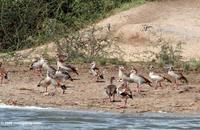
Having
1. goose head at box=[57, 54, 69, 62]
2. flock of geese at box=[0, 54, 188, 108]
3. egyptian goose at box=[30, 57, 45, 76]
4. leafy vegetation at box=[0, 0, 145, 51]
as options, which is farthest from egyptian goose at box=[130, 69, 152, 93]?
leafy vegetation at box=[0, 0, 145, 51]

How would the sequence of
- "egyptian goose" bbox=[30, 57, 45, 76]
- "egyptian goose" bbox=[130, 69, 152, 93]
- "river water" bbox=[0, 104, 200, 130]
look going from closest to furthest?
"river water" bbox=[0, 104, 200, 130] < "egyptian goose" bbox=[130, 69, 152, 93] < "egyptian goose" bbox=[30, 57, 45, 76]

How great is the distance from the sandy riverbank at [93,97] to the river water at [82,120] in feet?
1.72

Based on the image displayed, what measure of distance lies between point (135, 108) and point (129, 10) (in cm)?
1560

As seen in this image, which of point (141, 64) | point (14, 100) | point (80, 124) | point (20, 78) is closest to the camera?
point (80, 124)

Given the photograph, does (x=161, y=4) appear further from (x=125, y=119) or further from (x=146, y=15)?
(x=125, y=119)

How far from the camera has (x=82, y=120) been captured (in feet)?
45.3

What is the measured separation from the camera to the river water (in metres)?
13.1

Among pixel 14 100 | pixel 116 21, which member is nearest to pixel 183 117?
pixel 14 100

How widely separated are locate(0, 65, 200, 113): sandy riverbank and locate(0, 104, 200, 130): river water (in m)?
0.53

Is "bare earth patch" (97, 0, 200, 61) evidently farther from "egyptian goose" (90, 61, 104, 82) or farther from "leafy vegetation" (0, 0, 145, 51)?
"egyptian goose" (90, 61, 104, 82)

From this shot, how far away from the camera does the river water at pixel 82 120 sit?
1314 cm

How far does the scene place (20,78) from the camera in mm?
19312

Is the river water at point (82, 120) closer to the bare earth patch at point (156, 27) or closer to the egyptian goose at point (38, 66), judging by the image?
the egyptian goose at point (38, 66)

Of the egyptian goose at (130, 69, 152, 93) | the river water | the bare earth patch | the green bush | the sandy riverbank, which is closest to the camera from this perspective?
the river water
